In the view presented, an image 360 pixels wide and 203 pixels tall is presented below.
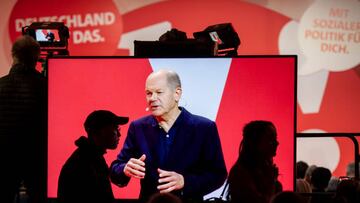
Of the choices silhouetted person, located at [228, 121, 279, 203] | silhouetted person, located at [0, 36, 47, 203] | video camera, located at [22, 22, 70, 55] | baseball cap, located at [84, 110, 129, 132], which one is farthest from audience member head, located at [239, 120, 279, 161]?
video camera, located at [22, 22, 70, 55]

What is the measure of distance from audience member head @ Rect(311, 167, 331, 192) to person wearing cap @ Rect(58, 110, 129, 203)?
6.89 feet

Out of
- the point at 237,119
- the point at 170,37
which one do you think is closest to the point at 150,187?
the point at 237,119

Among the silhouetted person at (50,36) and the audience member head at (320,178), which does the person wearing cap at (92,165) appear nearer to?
the silhouetted person at (50,36)

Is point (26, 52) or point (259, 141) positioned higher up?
point (26, 52)

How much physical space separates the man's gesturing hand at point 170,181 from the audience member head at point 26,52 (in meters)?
1.06

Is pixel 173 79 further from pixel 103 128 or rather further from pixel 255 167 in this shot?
pixel 255 167

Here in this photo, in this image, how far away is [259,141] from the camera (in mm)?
4008

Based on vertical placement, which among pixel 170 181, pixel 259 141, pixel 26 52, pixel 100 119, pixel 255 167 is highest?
pixel 26 52

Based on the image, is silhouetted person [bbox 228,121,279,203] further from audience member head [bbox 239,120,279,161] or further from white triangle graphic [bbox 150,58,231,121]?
white triangle graphic [bbox 150,58,231,121]

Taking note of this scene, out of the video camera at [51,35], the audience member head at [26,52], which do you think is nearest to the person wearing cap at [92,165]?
the audience member head at [26,52]

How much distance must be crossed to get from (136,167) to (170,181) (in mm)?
218

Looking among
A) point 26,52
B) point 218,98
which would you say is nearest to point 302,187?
point 218,98

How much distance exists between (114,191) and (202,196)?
533 millimetres

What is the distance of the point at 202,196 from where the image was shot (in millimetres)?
4320
